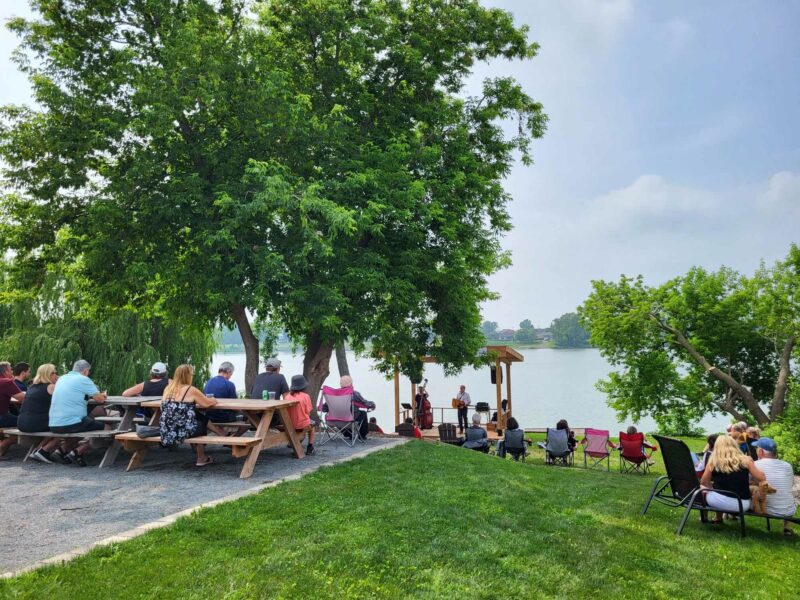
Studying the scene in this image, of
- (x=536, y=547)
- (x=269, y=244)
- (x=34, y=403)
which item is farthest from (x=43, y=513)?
(x=269, y=244)

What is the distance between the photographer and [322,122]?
11766 millimetres

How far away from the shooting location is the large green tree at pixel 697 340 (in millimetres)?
19078

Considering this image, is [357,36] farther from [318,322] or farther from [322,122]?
[318,322]

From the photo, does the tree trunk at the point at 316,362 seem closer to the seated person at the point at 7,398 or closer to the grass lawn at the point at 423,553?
the seated person at the point at 7,398

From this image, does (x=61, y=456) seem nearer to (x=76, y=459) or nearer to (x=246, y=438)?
(x=76, y=459)

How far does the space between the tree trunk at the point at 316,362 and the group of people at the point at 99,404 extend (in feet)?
16.0

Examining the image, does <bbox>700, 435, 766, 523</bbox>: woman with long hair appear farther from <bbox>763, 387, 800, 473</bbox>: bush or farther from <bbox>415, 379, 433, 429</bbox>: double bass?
<bbox>415, 379, 433, 429</bbox>: double bass

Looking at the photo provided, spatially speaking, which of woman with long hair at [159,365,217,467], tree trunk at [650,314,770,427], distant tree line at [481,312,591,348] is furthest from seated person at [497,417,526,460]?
distant tree line at [481,312,591,348]

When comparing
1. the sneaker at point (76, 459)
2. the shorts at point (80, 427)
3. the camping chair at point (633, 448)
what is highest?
the shorts at point (80, 427)

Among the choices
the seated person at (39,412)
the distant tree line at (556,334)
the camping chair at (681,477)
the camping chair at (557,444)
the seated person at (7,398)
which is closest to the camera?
the camping chair at (681,477)

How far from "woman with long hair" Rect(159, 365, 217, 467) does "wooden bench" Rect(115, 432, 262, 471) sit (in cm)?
13

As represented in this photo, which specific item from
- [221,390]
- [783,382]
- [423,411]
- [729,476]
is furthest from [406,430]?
[783,382]

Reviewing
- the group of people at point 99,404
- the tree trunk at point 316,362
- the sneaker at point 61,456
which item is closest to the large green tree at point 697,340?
the tree trunk at point 316,362

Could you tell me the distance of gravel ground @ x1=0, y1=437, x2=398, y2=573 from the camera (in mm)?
4445
